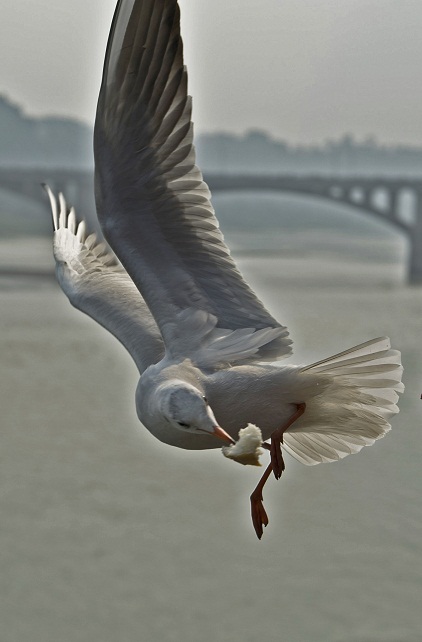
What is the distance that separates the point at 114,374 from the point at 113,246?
26715 mm

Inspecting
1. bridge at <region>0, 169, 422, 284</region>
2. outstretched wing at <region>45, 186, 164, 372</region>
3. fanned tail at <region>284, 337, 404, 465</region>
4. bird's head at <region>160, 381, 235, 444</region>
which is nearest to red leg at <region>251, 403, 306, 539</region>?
fanned tail at <region>284, 337, 404, 465</region>

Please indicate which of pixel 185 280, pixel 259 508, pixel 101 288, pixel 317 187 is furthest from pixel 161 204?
pixel 317 187

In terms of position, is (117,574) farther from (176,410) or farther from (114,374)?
(176,410)

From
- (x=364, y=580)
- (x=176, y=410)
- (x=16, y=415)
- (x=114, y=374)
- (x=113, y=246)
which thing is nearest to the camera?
(x=176, y=410)

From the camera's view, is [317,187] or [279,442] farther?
[317,187]

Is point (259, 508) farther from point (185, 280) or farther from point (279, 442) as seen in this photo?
point (185, 280)

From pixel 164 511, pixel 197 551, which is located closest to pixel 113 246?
pixel 164 511

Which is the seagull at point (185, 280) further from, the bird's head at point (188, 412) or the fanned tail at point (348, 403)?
the bird's head at point (188, 412)

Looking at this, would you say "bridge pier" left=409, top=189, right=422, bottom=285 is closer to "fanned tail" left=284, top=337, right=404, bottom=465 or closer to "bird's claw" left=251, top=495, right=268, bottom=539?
"fanned tail" left=284, top=337, right=404, bottom=465

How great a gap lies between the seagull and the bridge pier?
4043cm

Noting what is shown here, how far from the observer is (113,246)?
3699 millimetres

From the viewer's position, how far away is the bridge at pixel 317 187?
3962 cm

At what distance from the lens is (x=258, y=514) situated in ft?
11.9

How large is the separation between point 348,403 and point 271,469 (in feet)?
1.27
